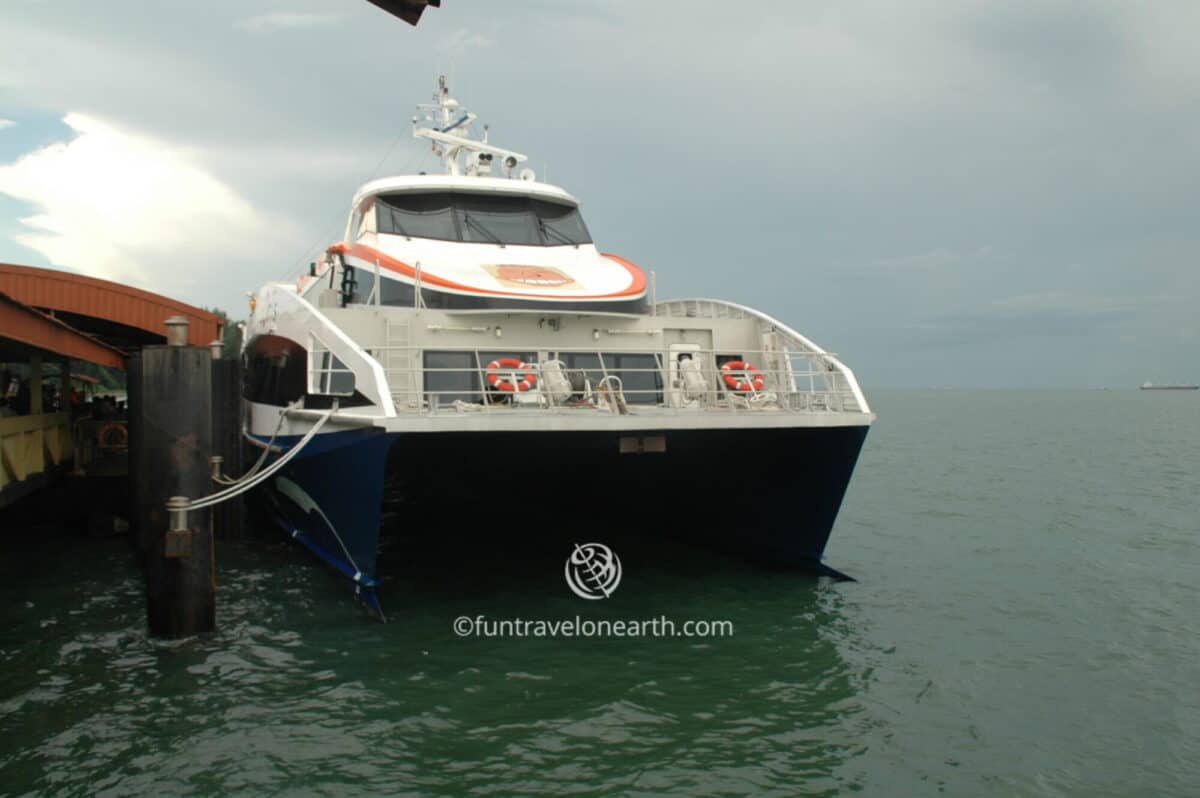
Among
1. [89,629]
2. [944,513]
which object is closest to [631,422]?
[89,629]

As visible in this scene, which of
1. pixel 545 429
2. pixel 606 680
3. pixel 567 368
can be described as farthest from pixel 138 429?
pixel 606 680

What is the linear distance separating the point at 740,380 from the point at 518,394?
10.6ft

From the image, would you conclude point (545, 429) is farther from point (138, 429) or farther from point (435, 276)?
point (138, 429)

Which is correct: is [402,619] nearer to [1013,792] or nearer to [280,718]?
[280,718]

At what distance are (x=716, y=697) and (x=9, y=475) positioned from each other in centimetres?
905

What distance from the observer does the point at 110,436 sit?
1513cm

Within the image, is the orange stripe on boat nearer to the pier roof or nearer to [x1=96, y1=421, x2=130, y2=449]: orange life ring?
the pier roof

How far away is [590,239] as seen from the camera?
13.4 m

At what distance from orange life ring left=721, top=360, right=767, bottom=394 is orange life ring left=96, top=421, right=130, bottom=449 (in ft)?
33.3

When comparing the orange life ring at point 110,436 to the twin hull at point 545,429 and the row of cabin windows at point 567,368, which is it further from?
the row of cabin windows at point 567,368

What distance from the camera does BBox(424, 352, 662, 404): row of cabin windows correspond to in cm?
1008

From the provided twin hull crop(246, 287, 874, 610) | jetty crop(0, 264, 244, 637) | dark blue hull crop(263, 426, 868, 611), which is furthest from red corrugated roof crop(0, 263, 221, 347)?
dark blue hull crop(263, 426, 868, 611)

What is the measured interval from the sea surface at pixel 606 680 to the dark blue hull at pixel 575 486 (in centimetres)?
38

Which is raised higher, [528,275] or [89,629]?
[528,275]
